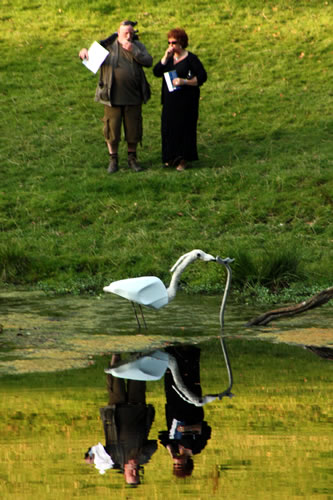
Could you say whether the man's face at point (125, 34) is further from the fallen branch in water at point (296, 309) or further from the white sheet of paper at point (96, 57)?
the fallen branch in water at point (296, 309)

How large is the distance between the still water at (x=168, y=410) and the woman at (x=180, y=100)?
6.33 m

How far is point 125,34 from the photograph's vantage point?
52.4 feet

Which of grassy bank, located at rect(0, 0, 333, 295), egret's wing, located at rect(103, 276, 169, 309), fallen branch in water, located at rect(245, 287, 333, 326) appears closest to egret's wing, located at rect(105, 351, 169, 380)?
egret's wing, located at rect(103, 276, 169, 309)

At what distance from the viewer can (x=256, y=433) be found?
6.21 meters

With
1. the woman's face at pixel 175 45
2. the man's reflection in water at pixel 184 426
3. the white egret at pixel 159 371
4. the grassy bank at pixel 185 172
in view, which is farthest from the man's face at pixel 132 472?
the woman's face at pixel 175 45

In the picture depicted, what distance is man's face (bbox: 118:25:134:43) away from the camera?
15922 millimetres

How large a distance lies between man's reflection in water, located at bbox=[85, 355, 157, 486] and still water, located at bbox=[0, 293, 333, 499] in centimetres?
1

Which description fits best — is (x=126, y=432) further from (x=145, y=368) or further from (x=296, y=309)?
(x=296, y=309)

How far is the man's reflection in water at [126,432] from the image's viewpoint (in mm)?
5574

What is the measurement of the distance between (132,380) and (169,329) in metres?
2.21

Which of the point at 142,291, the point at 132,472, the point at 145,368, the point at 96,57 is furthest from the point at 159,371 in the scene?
the point at 96,57

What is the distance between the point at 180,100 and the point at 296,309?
7537 millimetres

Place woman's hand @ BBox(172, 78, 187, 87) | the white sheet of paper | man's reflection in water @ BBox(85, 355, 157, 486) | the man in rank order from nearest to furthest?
man's reflection in water @ BBox(85, 355, 157, 486) < the white sheet of paper < woman's hand @ BBox(172, 78, 187, 87) < the man

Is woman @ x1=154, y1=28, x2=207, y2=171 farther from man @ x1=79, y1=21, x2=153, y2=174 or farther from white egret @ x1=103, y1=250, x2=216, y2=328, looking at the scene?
white egret @ x1=103, y1=250, x2=216, y2=328
